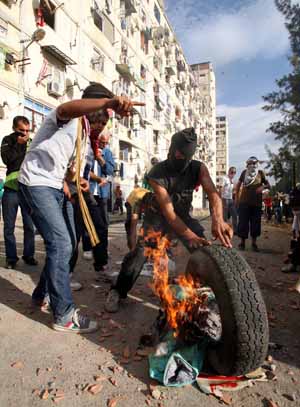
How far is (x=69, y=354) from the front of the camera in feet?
7.22

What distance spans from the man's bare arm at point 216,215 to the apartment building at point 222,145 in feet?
301

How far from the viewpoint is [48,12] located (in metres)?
16.7

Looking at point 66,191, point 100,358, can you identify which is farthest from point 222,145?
point 100,358

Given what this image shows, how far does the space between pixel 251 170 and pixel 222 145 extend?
320ft

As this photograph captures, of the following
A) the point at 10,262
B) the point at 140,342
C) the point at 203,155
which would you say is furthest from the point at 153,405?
the point at 203,155

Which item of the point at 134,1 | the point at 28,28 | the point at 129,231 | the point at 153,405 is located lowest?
the point at 153,405

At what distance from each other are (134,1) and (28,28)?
1617cm

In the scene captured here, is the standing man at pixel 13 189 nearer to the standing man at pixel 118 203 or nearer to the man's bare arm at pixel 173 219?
the man's bare arm at pixel 173 219

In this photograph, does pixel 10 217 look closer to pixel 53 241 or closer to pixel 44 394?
pixel 53 241

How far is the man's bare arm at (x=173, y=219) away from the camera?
268 cm

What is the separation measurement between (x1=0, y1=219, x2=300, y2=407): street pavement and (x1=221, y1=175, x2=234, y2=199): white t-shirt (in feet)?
20.1

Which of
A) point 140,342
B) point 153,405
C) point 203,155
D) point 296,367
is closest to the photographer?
point 153,405

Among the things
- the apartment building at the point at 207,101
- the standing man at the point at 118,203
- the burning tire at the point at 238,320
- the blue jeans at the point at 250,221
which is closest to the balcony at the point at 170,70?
the standing man at the point at 118,203

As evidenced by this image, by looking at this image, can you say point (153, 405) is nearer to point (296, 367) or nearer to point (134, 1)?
point (296, 367)
